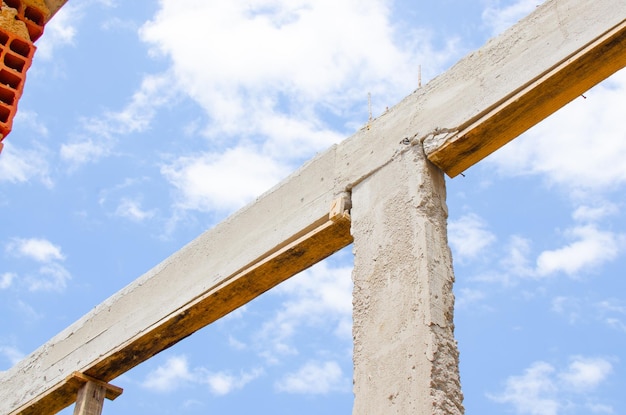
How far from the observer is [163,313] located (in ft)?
24.1

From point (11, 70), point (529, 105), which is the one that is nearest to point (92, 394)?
point (11, 70)

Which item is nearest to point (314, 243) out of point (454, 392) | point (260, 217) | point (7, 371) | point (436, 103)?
point (260, 217)

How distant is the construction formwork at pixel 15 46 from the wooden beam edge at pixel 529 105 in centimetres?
312

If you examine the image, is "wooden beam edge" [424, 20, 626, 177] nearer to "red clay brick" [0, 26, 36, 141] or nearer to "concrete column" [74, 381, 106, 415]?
"red clay brick" [0, 26, 36, 141]

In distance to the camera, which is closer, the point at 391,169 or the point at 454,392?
the point at 454,392

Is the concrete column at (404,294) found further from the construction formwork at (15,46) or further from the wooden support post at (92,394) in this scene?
the wooden support post at (92,394)

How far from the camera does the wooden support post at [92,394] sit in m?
7.61

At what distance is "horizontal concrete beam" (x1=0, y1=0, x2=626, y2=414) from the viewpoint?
563 centimetres

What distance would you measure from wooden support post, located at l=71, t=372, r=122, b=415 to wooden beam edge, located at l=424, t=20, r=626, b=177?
135 inches

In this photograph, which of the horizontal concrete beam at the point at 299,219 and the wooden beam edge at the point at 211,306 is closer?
the horizontal concrete beam at the point at 299,219

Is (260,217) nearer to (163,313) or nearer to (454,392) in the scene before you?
(163,313)

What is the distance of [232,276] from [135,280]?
1.30 metres

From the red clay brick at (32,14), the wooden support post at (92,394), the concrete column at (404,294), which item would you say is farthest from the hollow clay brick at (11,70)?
the concrete column at (404,294)

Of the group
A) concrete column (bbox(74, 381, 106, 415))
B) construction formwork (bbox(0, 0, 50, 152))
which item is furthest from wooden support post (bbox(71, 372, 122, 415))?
construction formwork (bbox(0, 0, 50, 152))
